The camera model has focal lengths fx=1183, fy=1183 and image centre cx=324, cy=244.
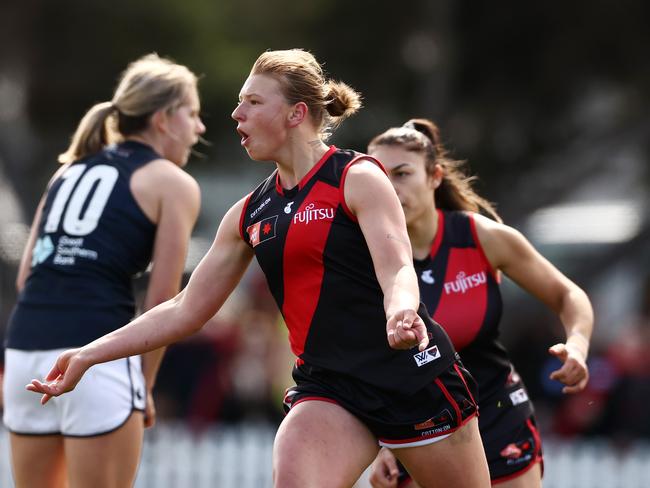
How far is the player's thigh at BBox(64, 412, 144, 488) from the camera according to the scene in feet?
15.0

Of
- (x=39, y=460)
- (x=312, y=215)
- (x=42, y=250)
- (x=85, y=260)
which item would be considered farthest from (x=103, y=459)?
(x=312, y=215)

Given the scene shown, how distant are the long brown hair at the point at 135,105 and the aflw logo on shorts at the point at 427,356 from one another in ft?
6.09

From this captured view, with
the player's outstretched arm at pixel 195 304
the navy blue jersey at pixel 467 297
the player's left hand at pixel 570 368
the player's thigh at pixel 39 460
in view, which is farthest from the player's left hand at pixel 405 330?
the player's thigh at pixel 39 460

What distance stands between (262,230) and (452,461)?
39.5 inches

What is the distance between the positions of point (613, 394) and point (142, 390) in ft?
18.9

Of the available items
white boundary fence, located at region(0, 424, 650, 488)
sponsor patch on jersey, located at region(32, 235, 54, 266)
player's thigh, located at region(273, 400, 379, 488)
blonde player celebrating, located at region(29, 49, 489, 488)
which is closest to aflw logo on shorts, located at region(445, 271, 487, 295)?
blonde player celebrating, located at region(29, 49, 489, 488)

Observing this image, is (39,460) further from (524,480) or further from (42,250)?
(524,480)

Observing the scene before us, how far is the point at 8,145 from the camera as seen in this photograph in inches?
525

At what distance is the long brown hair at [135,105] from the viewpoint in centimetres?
515

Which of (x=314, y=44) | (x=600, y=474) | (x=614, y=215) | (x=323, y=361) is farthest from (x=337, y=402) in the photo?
(x=614, y=215)

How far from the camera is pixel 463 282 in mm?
4727

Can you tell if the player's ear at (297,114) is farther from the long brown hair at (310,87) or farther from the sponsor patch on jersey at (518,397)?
the sponsor patch on jersey at (518,397)

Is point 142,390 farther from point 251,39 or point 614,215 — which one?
point 614,215

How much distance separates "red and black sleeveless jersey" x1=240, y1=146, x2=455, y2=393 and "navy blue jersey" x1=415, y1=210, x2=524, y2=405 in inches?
26.0
